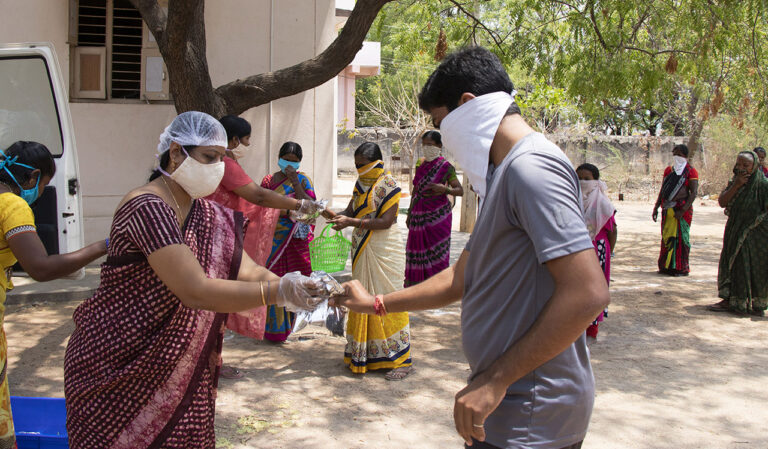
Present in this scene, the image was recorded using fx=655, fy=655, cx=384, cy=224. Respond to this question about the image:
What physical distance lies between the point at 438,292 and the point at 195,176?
3.23ft

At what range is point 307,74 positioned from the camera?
244 inches

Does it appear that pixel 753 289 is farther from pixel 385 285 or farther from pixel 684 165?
pixel 385 285

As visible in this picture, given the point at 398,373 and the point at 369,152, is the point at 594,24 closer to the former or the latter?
the point at 369,152

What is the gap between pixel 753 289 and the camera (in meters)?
7.26

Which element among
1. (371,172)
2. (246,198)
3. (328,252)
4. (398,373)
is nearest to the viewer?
(246,198)

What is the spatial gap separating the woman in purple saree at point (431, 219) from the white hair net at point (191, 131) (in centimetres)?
383

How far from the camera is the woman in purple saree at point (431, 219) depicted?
6.17 m

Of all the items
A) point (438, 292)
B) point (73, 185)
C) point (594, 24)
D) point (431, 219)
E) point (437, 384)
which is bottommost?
point (437, 384)

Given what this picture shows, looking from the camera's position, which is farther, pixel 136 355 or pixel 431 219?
pixel 431 219

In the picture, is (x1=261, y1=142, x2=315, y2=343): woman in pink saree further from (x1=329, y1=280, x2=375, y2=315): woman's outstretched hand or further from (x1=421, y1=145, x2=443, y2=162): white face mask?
(x1=329, y1=280, x2=375, y2=315): woman's outstretched hand

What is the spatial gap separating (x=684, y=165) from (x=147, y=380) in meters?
9.05

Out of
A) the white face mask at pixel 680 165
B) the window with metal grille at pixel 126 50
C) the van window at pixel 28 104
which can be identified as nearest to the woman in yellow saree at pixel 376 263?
the van window at pixel 28 104

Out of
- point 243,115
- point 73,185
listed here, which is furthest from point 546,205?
point 243,115

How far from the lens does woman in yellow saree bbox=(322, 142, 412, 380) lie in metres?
5.09
